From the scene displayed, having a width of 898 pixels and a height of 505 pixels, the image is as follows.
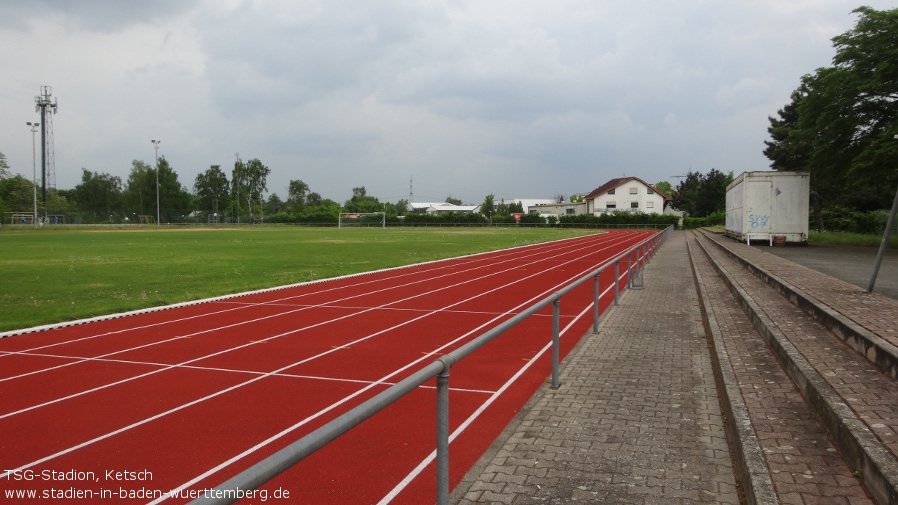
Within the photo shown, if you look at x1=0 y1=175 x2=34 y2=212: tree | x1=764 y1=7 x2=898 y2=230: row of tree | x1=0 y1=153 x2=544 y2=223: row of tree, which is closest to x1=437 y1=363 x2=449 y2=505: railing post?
x1=764 y1=7 x2=898 y2=230: row of tree

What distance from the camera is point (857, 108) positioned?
79.4 ft

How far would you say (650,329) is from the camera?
8.95 metres

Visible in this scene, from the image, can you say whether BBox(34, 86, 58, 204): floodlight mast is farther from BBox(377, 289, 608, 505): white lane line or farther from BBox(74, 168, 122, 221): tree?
BBox(377, 289, 608, 505): white lane line

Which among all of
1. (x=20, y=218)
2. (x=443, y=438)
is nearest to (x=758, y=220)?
(x=443, y=438)

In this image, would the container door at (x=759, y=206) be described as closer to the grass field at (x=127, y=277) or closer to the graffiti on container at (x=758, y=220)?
the graffiti on container at (x=758, y=220)

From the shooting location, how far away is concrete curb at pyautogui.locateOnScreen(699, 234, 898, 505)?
3209 millimetres

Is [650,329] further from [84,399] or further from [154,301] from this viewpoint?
[154,301]

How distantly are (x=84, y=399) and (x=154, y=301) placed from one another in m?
6.51

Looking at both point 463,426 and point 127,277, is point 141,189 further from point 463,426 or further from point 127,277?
point 463,426

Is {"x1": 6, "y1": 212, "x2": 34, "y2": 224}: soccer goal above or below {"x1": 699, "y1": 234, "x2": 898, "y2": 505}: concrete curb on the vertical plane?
above

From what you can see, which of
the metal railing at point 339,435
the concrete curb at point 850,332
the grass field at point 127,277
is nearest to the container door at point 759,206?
the grass field at point 127,277

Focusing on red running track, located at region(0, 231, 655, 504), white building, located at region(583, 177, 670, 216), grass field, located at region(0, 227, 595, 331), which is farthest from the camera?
white building, located at region(583, 177, 670, 216)

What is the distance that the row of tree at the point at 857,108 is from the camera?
22.6 m

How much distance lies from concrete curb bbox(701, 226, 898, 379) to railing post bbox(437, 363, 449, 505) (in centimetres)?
418
